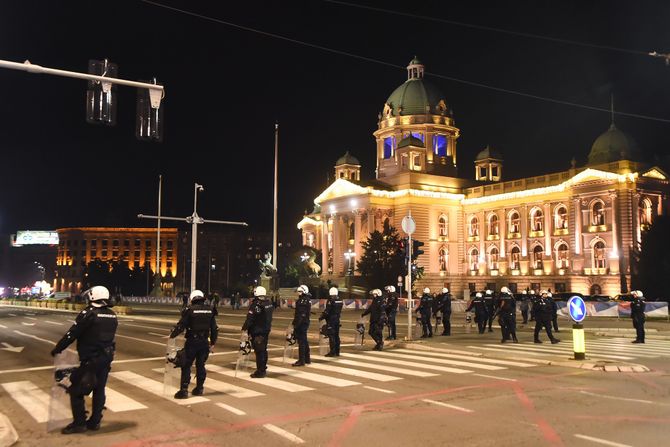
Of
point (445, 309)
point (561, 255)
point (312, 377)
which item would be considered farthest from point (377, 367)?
point (561, 255)

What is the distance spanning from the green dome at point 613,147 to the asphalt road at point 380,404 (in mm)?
58711

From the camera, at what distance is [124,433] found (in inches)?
338

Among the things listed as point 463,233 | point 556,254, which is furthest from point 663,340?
point 463,233

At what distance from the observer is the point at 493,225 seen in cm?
8569

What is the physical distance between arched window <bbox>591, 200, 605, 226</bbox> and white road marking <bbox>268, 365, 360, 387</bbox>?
2404 inches

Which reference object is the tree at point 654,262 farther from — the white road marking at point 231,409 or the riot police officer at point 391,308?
the white road marking at point 231,409

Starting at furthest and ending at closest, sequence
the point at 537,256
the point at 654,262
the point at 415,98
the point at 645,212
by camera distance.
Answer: the point at 415,98 → the point at 537,256 → the point at 645,212 → the point at 654,262

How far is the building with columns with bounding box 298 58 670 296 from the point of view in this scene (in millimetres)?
67125

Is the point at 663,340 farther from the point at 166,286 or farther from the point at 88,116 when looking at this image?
the point at 166,286

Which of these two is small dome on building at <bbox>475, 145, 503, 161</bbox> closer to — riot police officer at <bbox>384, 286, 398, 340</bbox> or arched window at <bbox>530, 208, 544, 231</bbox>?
arched window at <bbox>530, 208, 544, 231</bbox>

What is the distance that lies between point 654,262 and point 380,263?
26095 mm

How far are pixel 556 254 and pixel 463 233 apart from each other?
1635 cm

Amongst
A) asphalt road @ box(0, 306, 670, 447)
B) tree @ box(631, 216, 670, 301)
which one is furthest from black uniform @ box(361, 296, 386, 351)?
tree @ box(631, 216, 670, 301)

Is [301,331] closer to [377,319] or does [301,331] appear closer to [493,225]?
[377,319]
